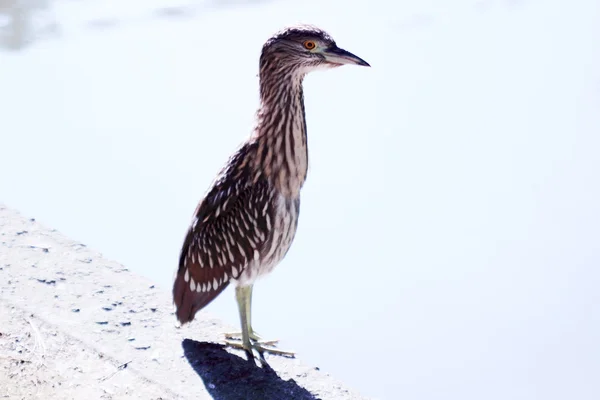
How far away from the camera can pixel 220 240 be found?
11.2 ft

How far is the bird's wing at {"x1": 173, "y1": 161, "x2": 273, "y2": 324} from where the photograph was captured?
11.1ft

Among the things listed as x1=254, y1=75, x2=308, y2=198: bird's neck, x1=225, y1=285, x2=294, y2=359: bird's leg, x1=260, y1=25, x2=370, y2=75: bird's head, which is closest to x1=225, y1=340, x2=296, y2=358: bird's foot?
x1=225, y1=285, x2=294, y2=359: bird's leg

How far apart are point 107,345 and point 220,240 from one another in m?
0.58

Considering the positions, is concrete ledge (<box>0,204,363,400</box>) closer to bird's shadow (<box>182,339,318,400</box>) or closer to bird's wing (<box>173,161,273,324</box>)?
bird's shadow (<box>182,339,318,400</box>)

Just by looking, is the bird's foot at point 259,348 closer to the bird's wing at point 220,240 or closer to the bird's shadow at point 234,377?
the bird's shadow at point 234,377

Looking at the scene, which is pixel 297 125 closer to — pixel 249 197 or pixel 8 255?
pixel 249 197

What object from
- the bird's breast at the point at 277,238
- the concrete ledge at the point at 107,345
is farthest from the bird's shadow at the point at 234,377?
the bird's breast at the point at 277,238

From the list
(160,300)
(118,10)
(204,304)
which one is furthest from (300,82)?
(118,10)

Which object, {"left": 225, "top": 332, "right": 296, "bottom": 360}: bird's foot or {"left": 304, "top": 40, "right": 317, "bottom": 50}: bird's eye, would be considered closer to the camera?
{"left": 304, "top": 40, "right": 317, "bottom": 50}: bird's eye

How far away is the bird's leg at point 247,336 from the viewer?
11.9 ft

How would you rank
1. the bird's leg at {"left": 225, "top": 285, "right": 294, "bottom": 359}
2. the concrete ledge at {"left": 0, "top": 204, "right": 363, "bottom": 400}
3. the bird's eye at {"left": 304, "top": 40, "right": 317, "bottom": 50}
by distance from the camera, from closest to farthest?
the bird's eye at {"left": 304, "top": 40, "right": 317, "bottom": 50}, the concrete ledge at {"left": 0, "top": 204, "right": 363, "bottom": 400}, the bird's leg at {"left": 225, "top": 285, "right": 294, "bottom": 359}

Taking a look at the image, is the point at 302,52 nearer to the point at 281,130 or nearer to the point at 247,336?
the point at 281,130

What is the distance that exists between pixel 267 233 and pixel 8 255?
126cm

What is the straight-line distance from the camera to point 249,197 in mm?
3367
